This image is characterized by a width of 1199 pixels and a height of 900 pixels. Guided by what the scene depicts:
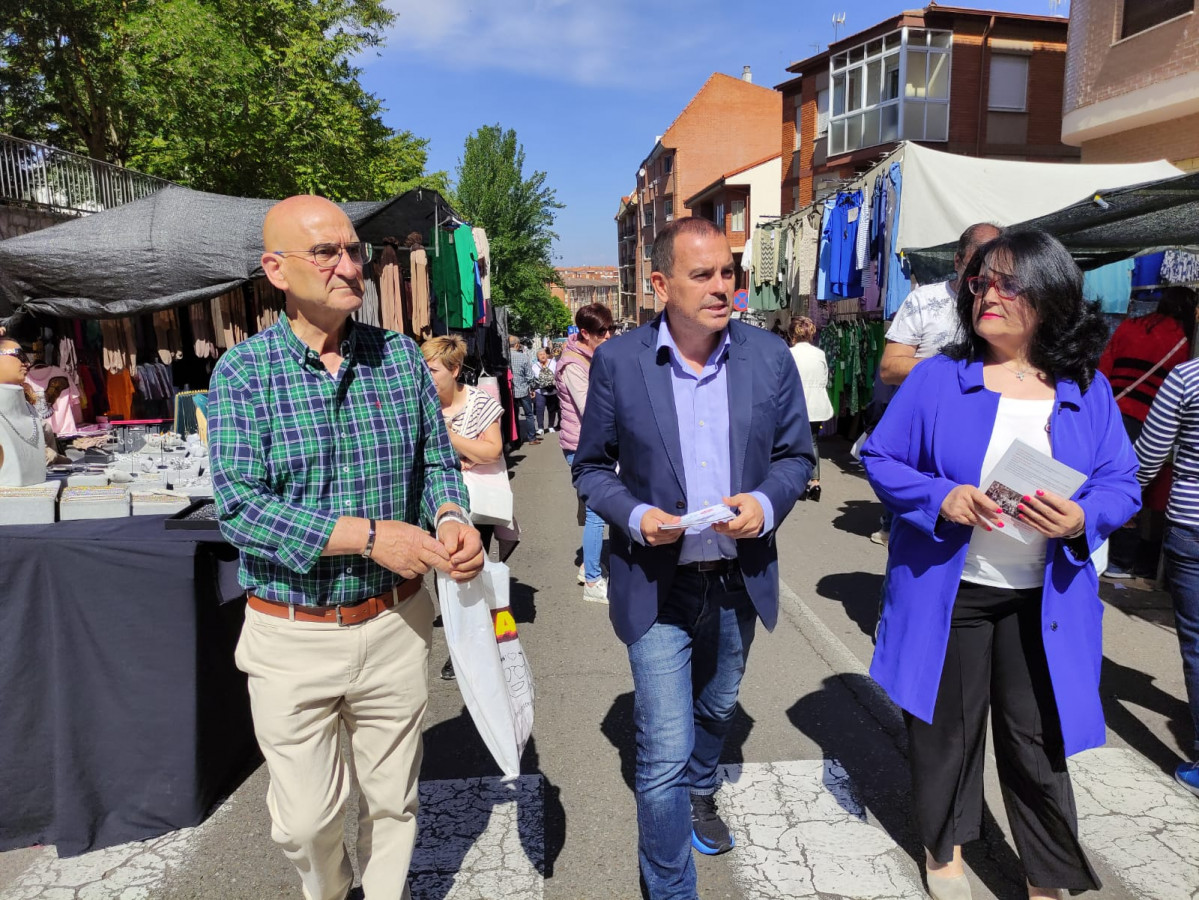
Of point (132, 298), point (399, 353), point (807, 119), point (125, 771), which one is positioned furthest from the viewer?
point (807, 119)

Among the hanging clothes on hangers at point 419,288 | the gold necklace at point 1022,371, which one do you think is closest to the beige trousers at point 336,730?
the gold necklace at point 1022,371

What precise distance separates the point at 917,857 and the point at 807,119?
29709 mm

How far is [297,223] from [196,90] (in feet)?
51.5

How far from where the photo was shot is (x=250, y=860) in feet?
9.02

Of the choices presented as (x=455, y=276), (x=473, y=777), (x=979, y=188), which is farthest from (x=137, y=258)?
(x=979, y=188)

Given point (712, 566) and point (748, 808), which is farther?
point (748, 808)

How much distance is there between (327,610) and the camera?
207 cm

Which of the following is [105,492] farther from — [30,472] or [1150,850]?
[1150,850]

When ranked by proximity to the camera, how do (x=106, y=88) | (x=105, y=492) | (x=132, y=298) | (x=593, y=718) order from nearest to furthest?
1. (x=105, y=492)
2. (x=593, y=718)
3. (x=132, y=298)
4. (x=106, y=88)

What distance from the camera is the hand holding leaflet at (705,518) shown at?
6.84ft

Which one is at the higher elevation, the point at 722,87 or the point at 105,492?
the point at 722,87

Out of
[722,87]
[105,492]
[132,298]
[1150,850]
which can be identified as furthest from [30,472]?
[722,87]

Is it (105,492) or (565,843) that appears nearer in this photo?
(565,843)

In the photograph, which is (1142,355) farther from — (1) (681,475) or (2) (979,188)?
(1) (681,475)
